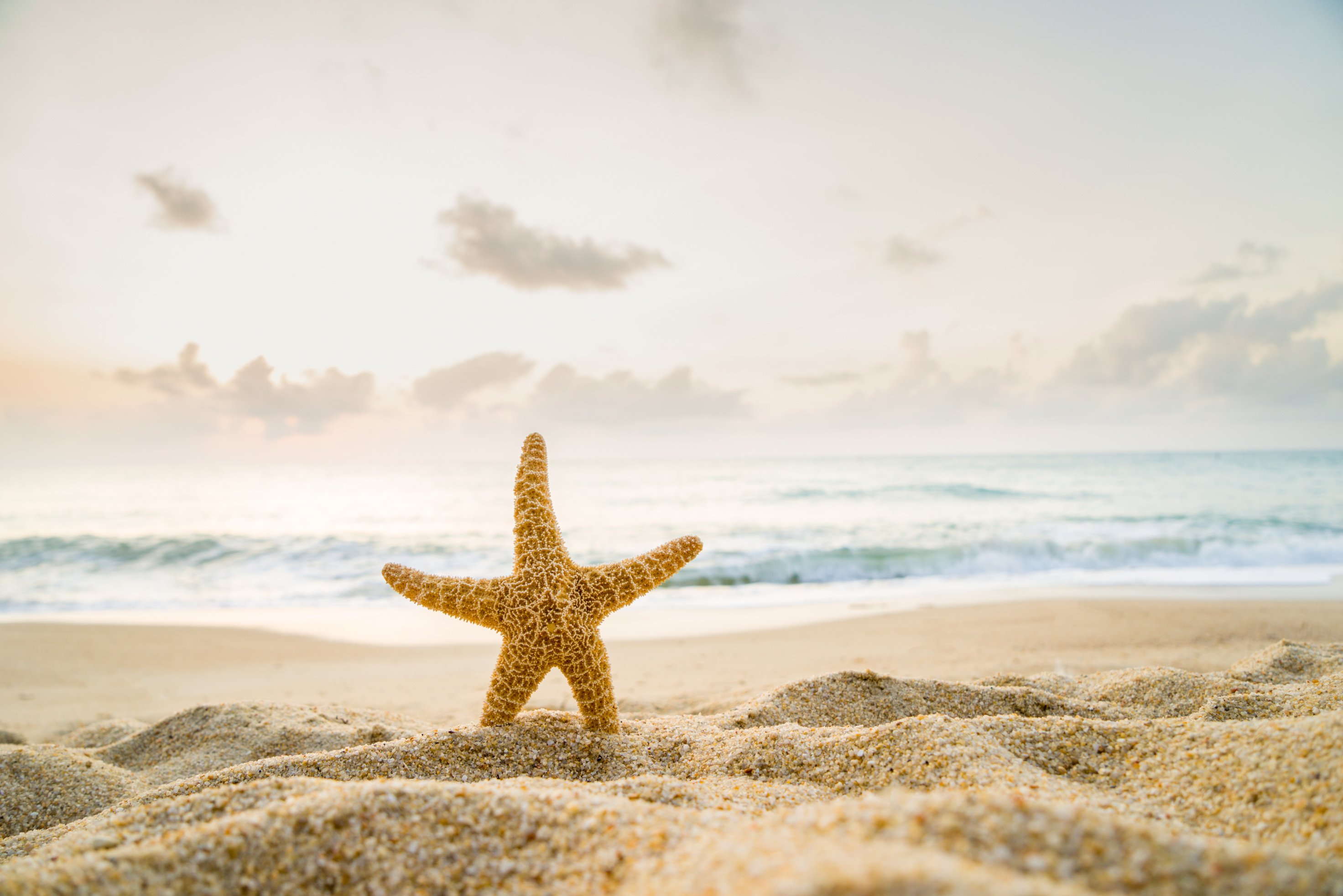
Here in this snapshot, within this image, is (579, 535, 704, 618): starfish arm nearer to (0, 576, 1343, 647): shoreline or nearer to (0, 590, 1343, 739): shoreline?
(0, 590, 1343, 739): shoreline

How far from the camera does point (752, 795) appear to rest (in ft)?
8.46

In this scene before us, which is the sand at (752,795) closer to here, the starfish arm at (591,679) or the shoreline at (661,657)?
the starfish arm at (591,679)

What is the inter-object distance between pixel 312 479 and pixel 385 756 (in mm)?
52843

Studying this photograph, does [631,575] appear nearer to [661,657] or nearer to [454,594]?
[454,594]

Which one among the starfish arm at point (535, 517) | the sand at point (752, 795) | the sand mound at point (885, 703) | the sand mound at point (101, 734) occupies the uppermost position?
the starfish arm at point (535, 517)

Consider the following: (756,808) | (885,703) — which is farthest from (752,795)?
(885,703)

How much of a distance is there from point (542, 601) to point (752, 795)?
1.38 m

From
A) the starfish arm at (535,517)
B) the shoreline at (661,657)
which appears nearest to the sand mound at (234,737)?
the shoreline at (661,657)

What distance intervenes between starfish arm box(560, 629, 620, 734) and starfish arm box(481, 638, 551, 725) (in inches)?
5.7

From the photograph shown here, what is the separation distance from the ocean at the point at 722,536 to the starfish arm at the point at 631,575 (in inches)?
276

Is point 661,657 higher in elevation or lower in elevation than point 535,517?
lower

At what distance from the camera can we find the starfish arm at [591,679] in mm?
3328

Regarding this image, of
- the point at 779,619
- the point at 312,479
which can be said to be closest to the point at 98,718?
the point at 779,619

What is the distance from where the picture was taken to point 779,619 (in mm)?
9055
